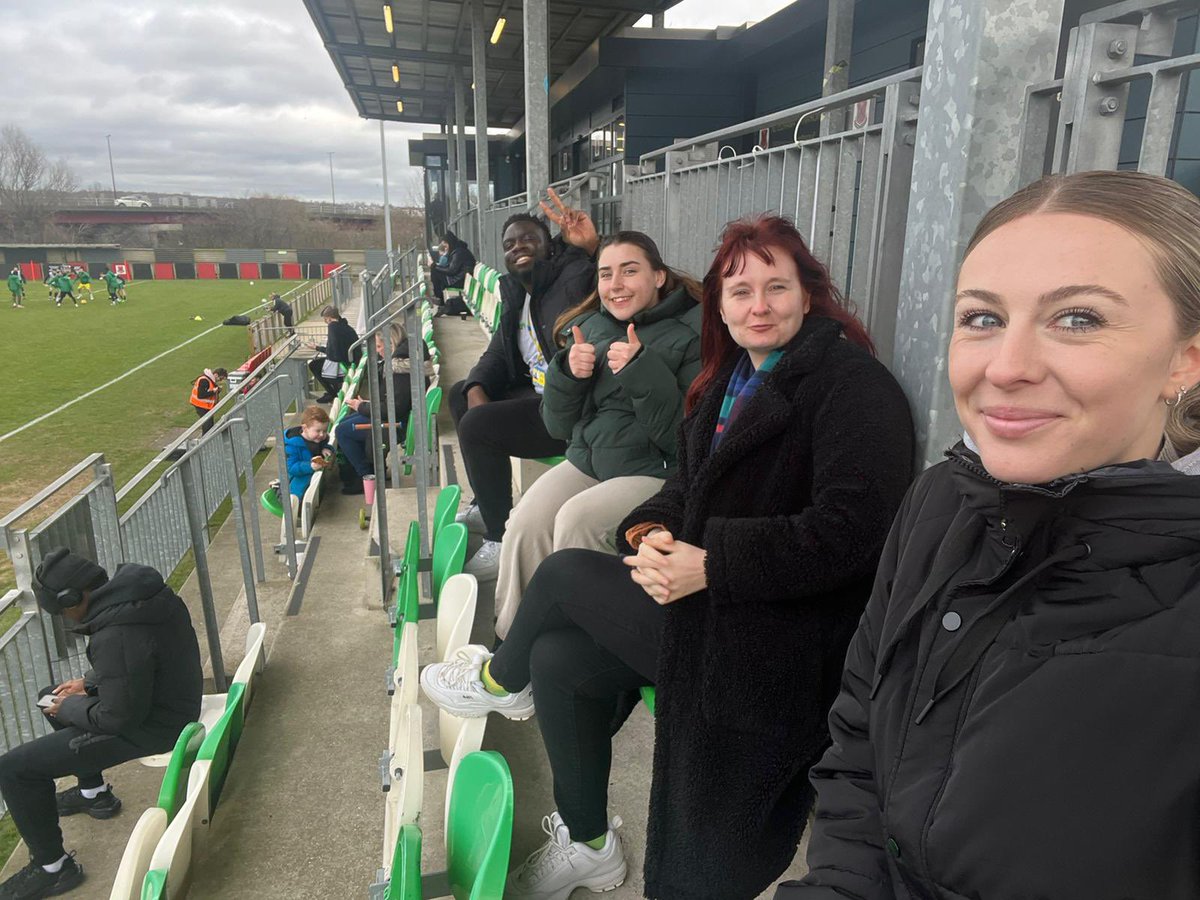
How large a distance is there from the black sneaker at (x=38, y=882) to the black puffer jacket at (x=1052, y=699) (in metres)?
4.14

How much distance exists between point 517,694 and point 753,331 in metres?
1.14

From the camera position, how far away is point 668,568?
160 cm

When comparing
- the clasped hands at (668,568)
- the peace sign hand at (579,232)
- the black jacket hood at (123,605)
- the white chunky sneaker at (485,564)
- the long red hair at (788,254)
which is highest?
the peace sign hand at (579,232)

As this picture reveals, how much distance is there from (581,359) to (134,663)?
259cm

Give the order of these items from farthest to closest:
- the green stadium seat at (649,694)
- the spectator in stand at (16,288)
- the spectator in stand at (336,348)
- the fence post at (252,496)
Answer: the spectator in stand at (16,288)
the spectator in stand at (336,348)
the fence post at (252,496)
the green stadium seat at (649,694)

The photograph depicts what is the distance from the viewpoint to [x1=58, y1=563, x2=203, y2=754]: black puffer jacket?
349 centimetres

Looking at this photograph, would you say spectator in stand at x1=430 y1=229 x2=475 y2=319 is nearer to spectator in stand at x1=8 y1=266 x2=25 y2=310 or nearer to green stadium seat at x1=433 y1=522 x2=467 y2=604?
green stadium seat at x1=433 y1=522 x2=467 y2=604

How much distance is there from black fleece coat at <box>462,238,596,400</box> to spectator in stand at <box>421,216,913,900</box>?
67.1 inches

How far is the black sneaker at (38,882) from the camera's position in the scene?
3.52 meters

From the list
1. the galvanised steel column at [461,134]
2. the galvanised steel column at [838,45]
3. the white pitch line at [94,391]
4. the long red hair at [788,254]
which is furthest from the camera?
the white pitch line at [94,391]

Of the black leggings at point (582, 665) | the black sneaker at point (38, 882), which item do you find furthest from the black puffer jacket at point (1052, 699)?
the black sneaker at point (38, 882)

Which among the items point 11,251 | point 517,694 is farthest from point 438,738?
point 11,251

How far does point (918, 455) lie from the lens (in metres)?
1.63

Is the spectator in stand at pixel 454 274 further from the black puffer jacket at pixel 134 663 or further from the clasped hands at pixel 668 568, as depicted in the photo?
the clasped hands at pixel 668 568
